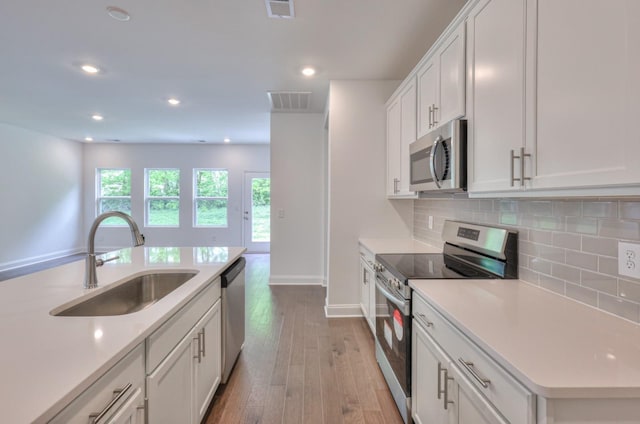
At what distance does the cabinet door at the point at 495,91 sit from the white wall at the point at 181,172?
6.42 meters

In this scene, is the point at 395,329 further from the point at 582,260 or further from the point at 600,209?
the point at 600,209

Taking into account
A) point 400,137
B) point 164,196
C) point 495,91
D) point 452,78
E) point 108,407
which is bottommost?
point 108,407

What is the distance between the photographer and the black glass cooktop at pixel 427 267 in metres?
1.76

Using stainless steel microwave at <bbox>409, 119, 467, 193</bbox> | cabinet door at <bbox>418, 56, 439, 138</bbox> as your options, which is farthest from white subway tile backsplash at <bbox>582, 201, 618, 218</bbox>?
cabinet door at <bbox>418, 56, 439, 138</bbox>

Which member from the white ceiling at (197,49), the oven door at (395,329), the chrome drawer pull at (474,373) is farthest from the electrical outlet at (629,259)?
the white ceiling at (197,49)

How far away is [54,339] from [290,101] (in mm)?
3777

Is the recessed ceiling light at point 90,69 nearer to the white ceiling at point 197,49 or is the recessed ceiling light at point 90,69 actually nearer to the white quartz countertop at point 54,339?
the white ceiling at point 197,49

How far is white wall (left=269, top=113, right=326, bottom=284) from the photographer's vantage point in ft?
15.5

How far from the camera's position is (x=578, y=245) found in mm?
1320

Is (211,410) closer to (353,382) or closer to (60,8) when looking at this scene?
(353,382)

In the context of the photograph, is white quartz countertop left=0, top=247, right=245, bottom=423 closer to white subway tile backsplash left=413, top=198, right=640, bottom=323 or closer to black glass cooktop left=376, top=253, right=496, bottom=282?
black glass cooktop left=376, top=253, right=496, bottom=282

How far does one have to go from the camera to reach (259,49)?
9.09ft

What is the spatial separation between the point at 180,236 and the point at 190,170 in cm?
162

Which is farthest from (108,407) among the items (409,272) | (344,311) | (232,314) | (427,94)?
(344,311)
